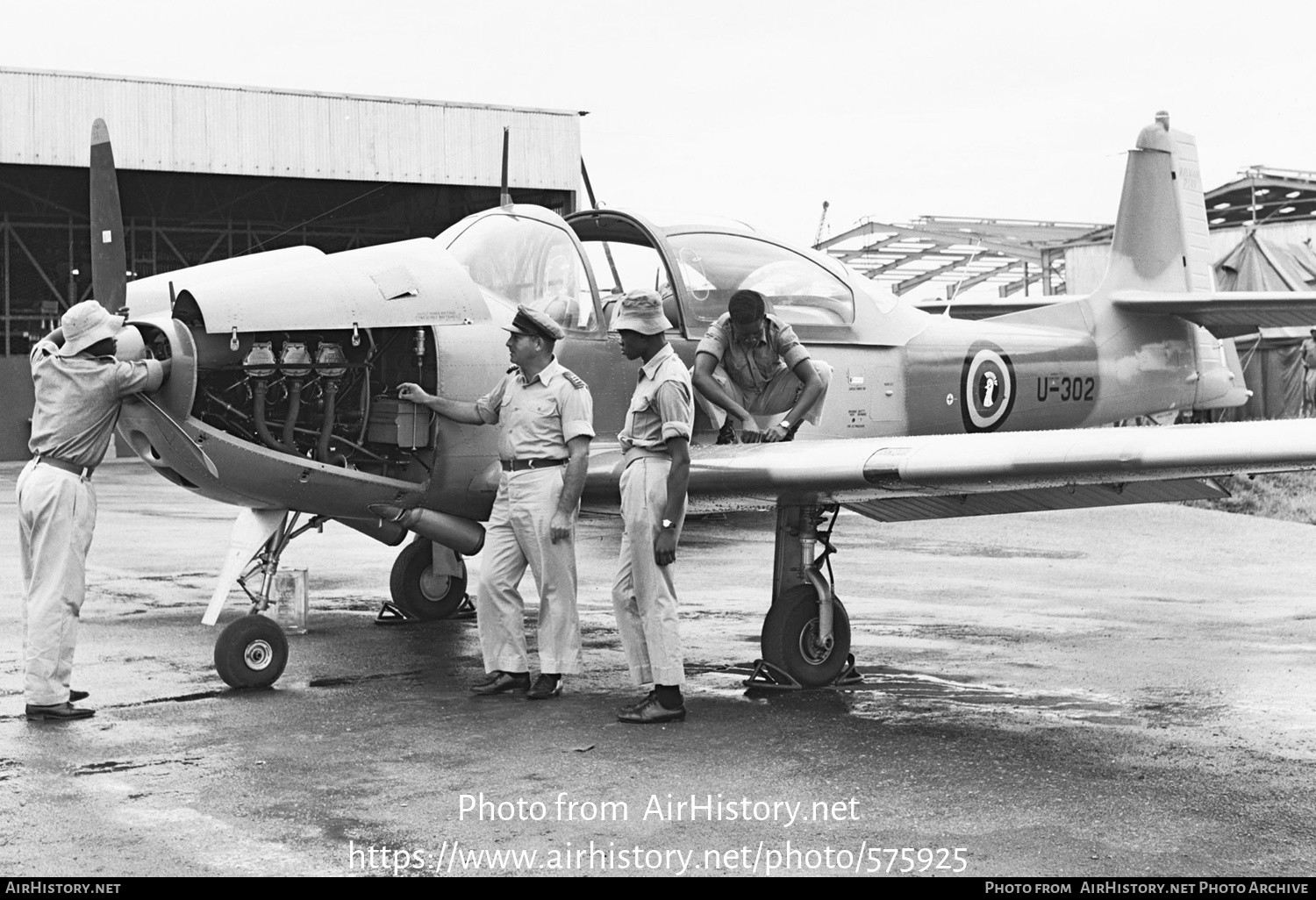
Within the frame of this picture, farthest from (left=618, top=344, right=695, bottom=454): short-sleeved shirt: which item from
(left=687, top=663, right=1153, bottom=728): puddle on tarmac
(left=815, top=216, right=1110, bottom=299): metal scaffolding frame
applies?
(left=815, top=216, right=1110, bottom=299): metal scaffolding frame

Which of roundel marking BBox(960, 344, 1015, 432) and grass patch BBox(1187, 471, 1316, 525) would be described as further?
grass patch BBox(1187, 471, 1316, 525)

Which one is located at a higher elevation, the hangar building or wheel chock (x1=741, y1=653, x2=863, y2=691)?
the hangar building

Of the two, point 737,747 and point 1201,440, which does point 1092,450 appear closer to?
point 1201,440

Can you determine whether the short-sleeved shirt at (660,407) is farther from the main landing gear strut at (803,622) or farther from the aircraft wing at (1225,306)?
the aircraft wing at (1225,306)

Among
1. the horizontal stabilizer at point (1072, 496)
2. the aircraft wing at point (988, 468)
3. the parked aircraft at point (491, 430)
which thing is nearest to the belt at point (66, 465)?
the parked aircraft at point (491, 430)

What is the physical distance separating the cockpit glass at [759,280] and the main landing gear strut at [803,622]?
1535mm

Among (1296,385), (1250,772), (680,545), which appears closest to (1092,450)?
(1250,772)

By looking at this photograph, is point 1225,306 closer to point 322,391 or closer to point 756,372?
point 756,372

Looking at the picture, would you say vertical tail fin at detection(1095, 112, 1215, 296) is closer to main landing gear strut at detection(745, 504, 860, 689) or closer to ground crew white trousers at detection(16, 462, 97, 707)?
main landing gear strut at detection(745, 504, 860, 689)

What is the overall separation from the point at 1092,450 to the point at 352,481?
363 centimetres

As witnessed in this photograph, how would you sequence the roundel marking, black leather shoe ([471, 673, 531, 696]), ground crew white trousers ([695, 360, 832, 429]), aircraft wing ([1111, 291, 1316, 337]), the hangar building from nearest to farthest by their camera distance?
black leather shoe ([471, 673, 531, 696]), ground crew white trousers ([695, 360, 832, 429]), the roundel marking, aircraft wing ([1111, 291, 1316, 337]), the hangar building

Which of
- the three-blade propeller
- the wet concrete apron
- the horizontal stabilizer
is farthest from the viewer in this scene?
the three-blade propeller

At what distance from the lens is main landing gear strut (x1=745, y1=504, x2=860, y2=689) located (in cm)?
734

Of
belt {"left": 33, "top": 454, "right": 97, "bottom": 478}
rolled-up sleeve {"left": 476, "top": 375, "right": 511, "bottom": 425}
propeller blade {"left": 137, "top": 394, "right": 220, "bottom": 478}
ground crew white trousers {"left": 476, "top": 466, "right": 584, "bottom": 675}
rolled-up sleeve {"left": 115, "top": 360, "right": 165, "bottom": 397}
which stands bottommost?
ground crew white trousers {"left": 476, "top": 466, "right": 584, "bottom": 675}
